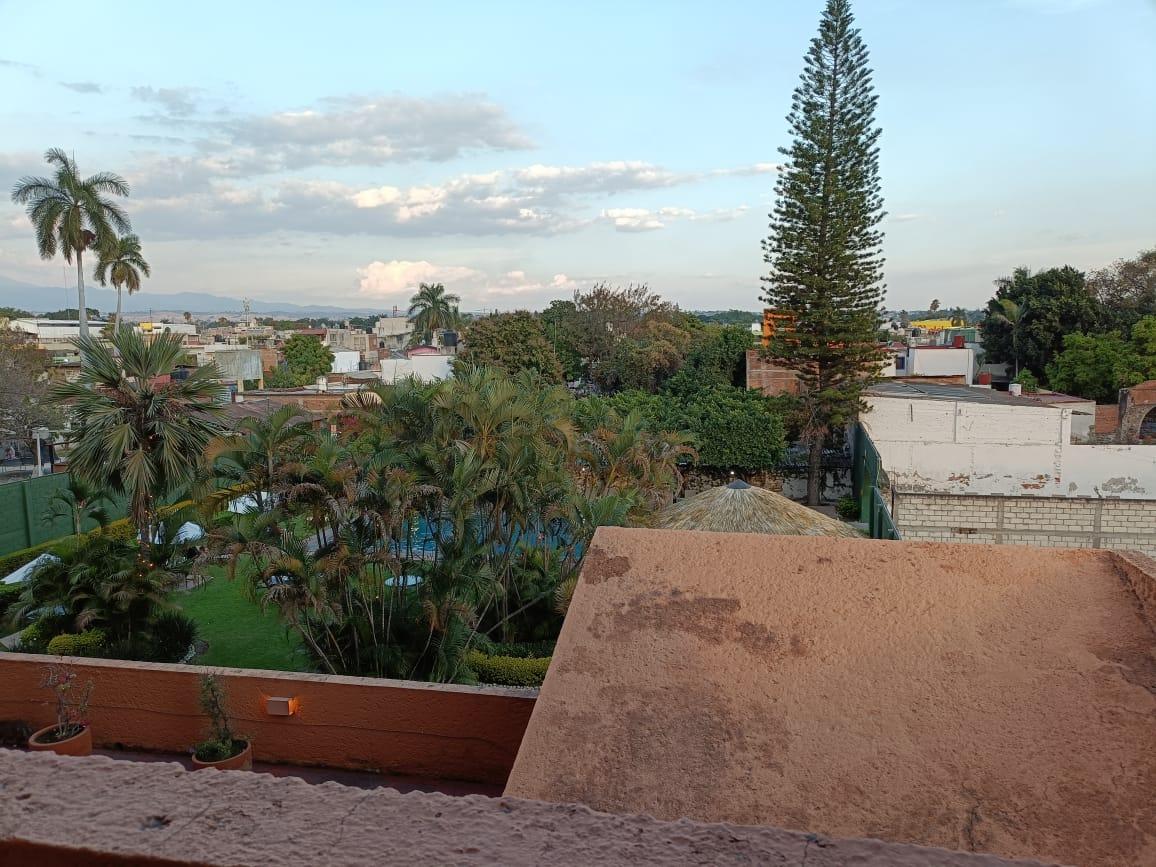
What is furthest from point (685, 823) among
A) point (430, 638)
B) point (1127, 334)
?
point (1127, 334)

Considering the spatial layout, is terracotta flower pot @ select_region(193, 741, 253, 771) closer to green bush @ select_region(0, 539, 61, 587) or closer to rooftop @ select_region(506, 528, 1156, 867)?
rooftop @ select_region(506, 528, 1156, 867)

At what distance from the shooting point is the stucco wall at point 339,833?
1.24 meters

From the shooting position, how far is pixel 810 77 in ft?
75.1

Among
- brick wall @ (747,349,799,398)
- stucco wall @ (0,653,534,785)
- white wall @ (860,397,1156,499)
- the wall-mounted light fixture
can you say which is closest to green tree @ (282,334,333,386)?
Answer: brick wall @ (747,349,799,398)

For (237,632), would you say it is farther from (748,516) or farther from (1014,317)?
(1014,317)

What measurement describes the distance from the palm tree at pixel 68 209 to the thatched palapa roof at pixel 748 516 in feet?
90.9

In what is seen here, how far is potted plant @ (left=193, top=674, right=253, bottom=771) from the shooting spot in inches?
252

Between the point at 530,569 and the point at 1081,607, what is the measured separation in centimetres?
895

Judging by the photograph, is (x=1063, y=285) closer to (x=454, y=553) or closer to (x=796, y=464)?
(x=796, y=464)

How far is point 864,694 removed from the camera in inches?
129

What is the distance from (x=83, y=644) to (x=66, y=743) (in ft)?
12.0

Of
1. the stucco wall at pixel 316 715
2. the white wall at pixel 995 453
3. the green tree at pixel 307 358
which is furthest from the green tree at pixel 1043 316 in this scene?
the stucco wall at pixel 316 715

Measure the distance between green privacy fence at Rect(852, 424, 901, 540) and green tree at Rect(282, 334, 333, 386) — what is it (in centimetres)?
3585

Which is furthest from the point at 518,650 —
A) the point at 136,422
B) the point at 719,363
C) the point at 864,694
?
the point at 719,363
